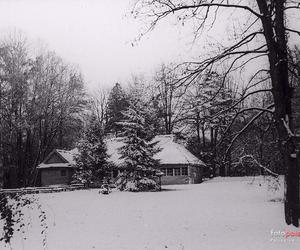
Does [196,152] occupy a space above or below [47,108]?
below

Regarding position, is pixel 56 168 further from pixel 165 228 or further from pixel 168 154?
pixel 165 228

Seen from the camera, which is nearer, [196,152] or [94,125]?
[94,125]

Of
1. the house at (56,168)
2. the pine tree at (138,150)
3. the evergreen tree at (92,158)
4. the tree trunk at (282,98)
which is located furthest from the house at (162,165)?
the tree trunk at (282,98)

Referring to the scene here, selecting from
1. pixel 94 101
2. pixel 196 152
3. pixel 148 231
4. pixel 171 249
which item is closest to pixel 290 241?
pixel 171 249

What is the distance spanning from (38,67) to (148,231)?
1416 inches

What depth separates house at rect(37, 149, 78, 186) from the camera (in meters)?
48.4

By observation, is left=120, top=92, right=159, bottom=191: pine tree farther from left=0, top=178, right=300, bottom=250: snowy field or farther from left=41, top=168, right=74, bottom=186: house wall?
left=41, top=168, right=74, bottom=186: house wall

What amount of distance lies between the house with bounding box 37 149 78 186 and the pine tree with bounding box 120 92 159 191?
50.0 feet

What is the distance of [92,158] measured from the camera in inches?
1583

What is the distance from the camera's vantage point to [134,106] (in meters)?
35.4

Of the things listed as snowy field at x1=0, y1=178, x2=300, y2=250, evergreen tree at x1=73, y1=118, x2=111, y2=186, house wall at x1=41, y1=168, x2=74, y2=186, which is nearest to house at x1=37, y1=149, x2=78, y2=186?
house wall at x1=41, y1=168, x2=74, y2=186

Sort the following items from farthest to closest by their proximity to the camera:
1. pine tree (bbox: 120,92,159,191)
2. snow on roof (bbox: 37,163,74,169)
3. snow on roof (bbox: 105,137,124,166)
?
snow on roof (bbox: 37,163,74,169)
snow on roof (bbox: 105,137,124,166)
pine tree (bbox: 120,92,159,191)

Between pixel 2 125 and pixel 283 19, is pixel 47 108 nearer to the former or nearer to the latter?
pixel 2 125

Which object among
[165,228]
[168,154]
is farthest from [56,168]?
[165,228]
